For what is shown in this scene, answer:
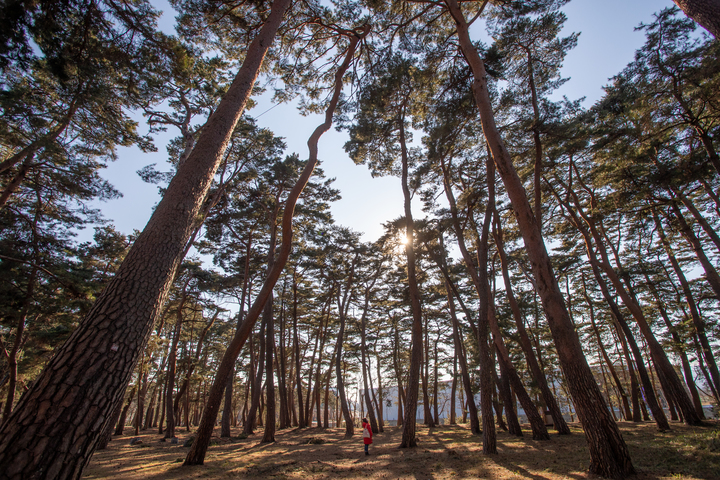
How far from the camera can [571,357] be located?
16.4ft

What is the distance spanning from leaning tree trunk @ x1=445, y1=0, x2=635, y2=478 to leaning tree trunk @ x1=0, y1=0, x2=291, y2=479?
5663 millimetres

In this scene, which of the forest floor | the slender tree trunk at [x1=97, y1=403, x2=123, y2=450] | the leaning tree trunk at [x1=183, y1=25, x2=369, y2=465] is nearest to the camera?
the slender tree trunk at [x1=97, y1=403, x2=123, y2=450]

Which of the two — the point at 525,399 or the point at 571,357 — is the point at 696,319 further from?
the point at 571,357

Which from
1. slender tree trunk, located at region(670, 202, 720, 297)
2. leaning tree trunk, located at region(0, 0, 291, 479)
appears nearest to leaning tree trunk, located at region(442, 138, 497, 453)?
slender tree trunk, located at region(670, 202, 720, 297)

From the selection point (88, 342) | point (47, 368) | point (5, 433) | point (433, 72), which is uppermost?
point (433, 72)

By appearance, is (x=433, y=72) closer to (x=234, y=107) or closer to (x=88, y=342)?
(x=234, y=107)

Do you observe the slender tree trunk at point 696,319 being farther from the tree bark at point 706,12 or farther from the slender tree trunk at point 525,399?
the tree bark at point 706,12

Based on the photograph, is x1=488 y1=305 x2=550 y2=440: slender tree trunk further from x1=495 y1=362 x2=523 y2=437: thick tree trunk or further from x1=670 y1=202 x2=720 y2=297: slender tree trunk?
x1=670 y1=202 x2=720 y2=297: slender tree trunk

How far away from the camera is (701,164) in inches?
351

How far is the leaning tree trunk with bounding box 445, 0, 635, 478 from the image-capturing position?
4.55 m

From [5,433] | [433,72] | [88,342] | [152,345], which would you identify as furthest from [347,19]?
[152,345]

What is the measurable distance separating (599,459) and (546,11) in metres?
10.8

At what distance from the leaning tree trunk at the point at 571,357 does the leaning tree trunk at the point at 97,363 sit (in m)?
5.66

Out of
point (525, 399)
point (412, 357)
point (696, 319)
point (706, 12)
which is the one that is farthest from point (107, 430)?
point (696, 319)
